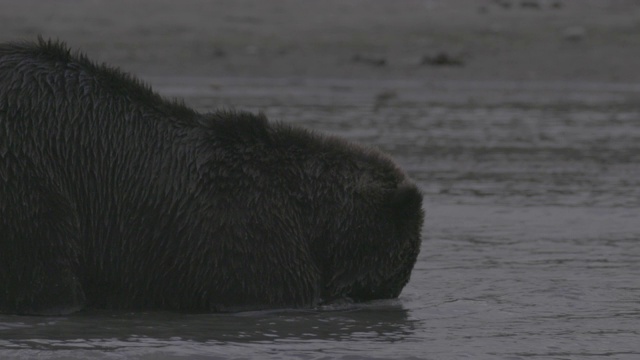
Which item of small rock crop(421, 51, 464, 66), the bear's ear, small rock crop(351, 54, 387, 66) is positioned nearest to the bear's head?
→ the bear's ear

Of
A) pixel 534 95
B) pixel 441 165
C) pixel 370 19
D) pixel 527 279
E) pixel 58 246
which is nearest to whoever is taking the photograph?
pixel 58 246

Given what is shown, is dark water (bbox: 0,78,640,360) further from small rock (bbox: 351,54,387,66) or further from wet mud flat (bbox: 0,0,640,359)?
small rock (bbox: 351,54,387,66)

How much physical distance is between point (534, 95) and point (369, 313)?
12.6 meters

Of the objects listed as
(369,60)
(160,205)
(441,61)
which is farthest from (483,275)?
(369,60)

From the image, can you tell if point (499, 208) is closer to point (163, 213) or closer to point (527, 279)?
point (527, 279)

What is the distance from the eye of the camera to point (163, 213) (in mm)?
5613

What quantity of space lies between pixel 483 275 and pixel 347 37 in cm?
1646

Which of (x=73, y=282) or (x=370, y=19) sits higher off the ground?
(x=370, y=19)

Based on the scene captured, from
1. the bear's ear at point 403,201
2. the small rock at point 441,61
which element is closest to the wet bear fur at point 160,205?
the bear's ear at point 403,201

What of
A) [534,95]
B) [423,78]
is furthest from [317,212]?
[423,78]

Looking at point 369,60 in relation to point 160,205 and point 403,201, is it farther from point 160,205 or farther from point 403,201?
point 160,205

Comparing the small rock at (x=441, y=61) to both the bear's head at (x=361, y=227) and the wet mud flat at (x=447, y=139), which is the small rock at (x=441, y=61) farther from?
the bear's head at (x=361, y=227)

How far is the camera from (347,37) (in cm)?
2295

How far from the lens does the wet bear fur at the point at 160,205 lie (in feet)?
17.8
